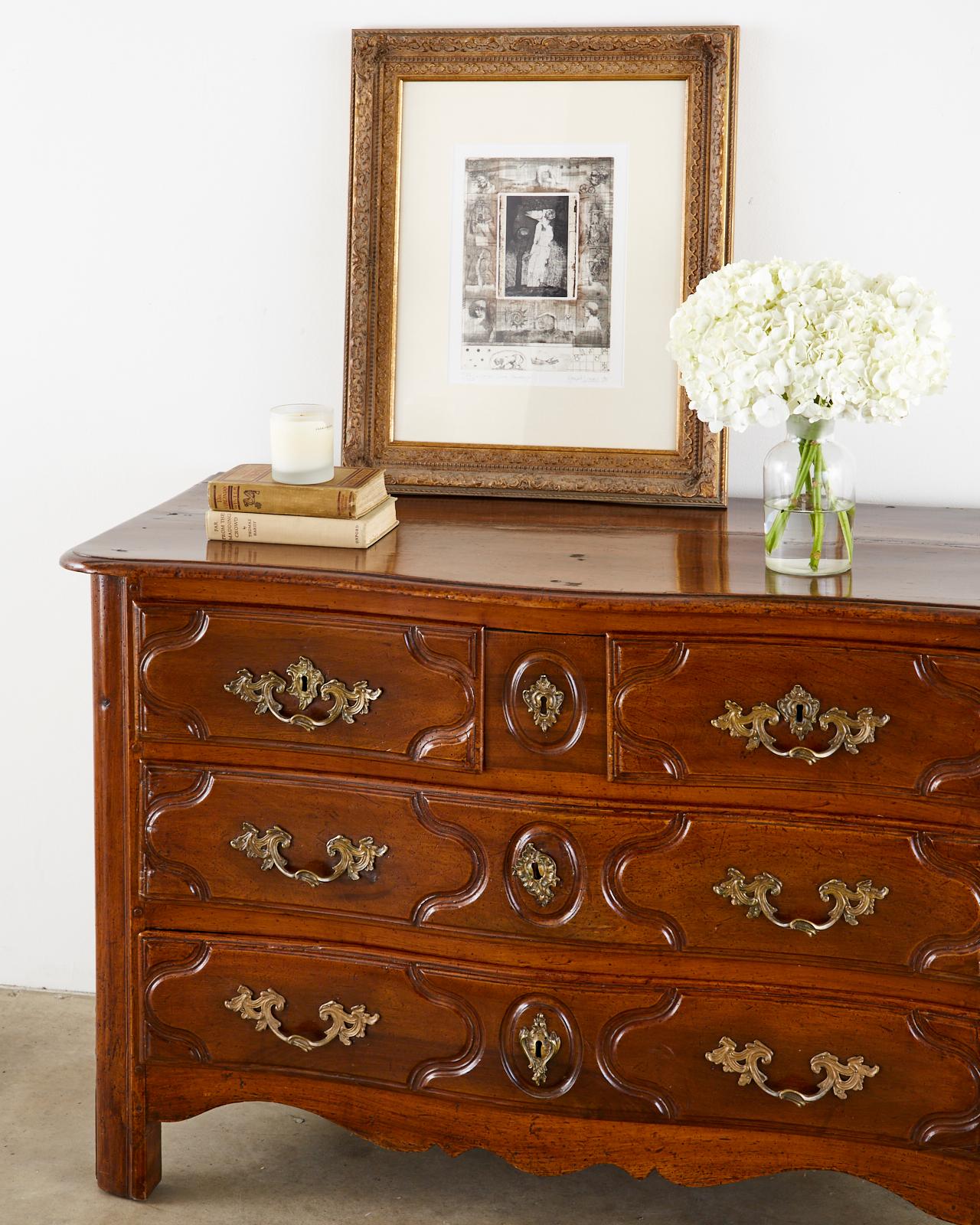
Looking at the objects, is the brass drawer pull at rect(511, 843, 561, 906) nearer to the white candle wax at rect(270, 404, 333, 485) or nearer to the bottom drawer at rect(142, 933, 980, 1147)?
the bottom drawer at rect(142, 933, 980, 1147)

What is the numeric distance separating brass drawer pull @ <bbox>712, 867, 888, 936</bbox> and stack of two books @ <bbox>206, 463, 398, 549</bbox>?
0.72m

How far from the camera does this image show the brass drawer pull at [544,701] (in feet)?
5.95

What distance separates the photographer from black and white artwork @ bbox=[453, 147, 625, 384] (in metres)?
2.27

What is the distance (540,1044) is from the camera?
1.92 metres

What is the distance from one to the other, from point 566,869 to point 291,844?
1.37ft

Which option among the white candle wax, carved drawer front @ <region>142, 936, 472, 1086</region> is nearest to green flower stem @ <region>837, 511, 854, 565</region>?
the white candle wax

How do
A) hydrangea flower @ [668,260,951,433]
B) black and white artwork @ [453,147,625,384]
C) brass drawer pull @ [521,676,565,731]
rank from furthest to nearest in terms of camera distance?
1. black and white artwork @ [453,147,625,384]
2. brass drawer pull @ [521,676,565,731]
3. hydrangea flower @ [668,260,951,433]

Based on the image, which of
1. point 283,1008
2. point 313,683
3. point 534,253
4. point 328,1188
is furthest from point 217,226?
point 328,1188

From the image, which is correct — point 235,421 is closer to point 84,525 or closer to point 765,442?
point 84,525

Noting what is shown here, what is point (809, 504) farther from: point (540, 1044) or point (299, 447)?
point (540, 1044)

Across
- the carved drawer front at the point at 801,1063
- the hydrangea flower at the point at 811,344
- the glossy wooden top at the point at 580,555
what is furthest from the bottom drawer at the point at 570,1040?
the hydrangea flower at the point at 811,344

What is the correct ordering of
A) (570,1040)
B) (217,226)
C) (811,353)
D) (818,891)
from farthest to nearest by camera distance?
(217,226) → (570,1040) → (818,891) → (811,353)

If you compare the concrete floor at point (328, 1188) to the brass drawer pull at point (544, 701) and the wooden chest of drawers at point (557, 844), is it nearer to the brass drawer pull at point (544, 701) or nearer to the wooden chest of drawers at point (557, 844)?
the wooden chest of drawers at point (557, 844)

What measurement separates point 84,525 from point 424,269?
0.86 meters
